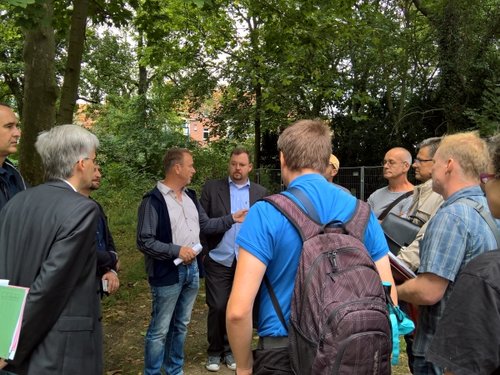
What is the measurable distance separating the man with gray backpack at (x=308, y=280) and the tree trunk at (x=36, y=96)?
4.43 metres

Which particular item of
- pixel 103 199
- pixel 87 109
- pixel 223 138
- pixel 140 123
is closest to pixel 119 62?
pixel 87 109

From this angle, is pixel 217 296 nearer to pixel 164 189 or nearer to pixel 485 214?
pixel 164 189

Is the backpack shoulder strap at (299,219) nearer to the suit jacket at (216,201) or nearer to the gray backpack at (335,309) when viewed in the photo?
the gray backpack at (335,309)

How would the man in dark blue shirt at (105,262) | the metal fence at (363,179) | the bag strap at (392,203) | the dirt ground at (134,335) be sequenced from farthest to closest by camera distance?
the metal fence at (363,179) → the dirt ground at (134,335) → the bag strap at (392,203) → the man in dark blue shirt at (105,262)

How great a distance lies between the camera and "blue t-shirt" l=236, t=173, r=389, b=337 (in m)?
1.82

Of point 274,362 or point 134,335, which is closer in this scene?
point 274,362

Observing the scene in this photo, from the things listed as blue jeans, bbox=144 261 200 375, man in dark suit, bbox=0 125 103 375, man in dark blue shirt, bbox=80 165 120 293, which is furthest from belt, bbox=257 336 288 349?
blue jeans, bbox=144 261 200 375

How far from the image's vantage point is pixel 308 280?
1718 mm

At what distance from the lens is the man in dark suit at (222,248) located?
443 centimetres

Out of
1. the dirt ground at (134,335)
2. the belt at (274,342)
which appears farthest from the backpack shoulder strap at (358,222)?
the dirt ground at (134,335)

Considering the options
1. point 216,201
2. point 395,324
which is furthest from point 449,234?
point 216,201

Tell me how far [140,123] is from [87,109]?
14.2 feet

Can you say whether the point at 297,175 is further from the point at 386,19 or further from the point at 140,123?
the point at 140,123

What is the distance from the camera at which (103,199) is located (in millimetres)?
15523
